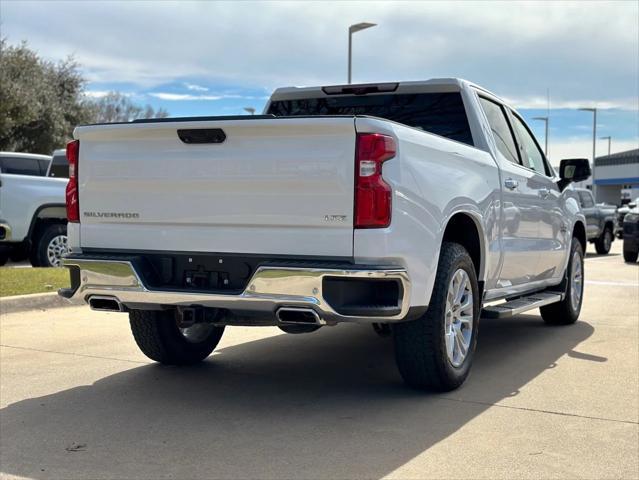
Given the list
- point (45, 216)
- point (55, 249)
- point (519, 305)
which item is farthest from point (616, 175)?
point (519, 305)

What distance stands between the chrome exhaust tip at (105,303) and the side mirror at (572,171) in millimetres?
4658

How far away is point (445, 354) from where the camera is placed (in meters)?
4.93

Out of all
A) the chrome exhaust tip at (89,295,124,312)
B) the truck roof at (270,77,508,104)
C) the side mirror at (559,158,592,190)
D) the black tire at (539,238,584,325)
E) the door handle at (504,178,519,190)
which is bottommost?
the black tire at (539,238,584,325)

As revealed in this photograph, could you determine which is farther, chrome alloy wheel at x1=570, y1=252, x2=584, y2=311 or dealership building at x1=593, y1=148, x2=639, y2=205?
dealership building at x1=593, y1=148, x2=639, y2=205

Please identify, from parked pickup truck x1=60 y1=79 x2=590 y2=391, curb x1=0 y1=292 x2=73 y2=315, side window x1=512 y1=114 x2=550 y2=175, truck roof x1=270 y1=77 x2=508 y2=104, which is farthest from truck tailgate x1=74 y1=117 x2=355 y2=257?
curb x1=0 y1=292 x2=73 y2=315

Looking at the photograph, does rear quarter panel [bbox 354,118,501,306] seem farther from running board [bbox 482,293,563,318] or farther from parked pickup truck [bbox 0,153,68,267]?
parked pickup truck [bbox 0,153,68,267]

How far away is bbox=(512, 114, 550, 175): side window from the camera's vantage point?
7160 mm

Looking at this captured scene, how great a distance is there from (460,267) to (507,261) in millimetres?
1182

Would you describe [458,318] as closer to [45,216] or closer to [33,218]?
[33,218]

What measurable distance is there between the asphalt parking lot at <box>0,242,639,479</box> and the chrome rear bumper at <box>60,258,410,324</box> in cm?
64

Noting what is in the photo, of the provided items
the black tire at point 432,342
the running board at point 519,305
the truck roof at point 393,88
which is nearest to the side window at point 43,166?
the truck roof at point 393,88

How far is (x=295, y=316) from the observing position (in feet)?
14.3

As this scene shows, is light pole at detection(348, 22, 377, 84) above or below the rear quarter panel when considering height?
above

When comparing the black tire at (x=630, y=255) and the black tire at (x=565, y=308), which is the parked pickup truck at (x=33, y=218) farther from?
the black tire at (x=630, y=255)
